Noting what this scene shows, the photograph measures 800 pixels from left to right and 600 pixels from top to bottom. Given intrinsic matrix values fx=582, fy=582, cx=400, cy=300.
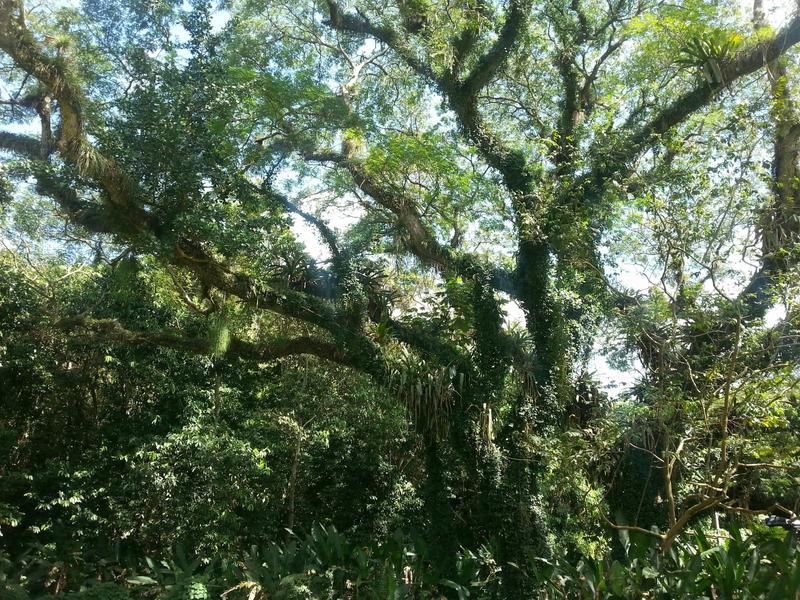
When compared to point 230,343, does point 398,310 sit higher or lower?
higher

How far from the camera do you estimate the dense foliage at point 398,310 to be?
253 inches

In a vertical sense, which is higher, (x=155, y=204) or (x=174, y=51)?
(x=174, y=51)

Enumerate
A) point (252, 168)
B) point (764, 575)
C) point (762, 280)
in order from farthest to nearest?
point (252, 168) < point (762, 280) < point (764, 575)

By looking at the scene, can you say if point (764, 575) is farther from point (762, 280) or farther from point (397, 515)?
point (397, 515)

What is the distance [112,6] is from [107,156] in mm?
4232

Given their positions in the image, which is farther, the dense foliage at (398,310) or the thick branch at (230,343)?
the thick branch at (230,343)

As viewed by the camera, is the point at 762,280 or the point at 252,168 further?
the point at 252,168

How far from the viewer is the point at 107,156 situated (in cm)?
727

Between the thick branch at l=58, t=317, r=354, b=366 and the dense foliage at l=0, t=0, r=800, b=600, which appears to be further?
the thick branch at l=58, t=317, r=354, b=366

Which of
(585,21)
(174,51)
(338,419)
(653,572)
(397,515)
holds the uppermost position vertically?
(585,21)

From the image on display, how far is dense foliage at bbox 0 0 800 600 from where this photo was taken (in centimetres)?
643

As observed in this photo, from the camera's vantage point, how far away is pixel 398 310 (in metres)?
9.98

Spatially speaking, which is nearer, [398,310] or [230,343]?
[230,343]

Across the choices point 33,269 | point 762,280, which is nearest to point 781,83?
point 762,280
